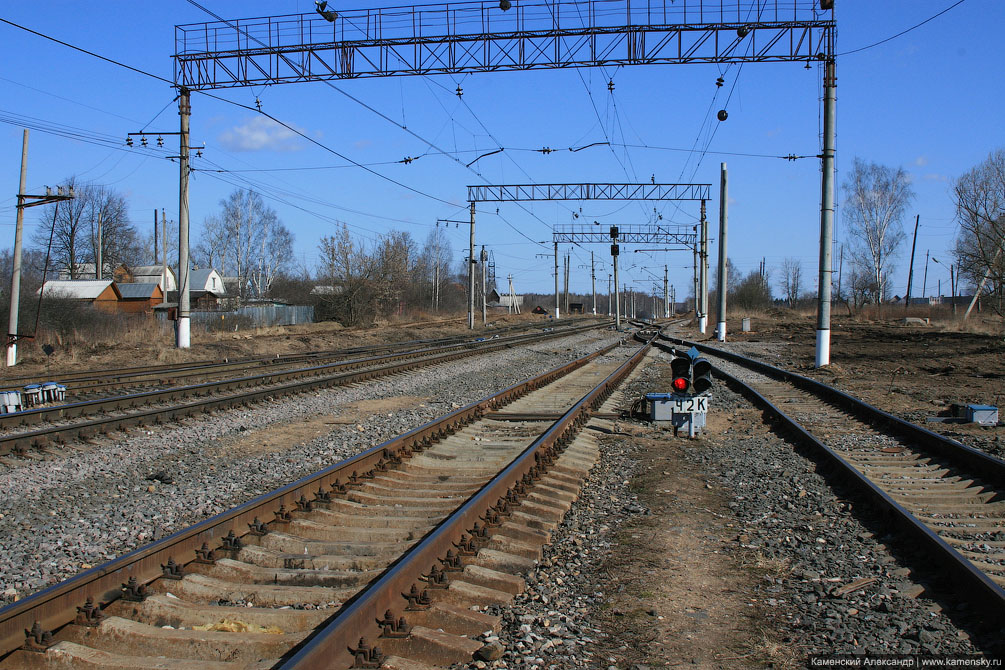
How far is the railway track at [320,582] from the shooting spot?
363 cm

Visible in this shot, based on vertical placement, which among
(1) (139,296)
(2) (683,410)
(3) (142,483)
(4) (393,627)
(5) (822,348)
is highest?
(1) (139,296)

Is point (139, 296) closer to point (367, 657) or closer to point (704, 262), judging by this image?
point (704, 262)

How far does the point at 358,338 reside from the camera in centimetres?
3731

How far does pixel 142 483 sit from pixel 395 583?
447 centimetres

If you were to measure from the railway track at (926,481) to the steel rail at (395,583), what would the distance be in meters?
3.03

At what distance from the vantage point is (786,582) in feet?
15.8

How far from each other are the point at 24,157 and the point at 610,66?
701 inches

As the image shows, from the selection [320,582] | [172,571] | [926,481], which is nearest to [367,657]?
[320,582]

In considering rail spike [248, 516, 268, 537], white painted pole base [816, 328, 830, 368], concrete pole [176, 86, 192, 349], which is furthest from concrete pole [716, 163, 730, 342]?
rail spike [248, 516, 268, 537]

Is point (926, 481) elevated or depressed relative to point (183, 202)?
depressed

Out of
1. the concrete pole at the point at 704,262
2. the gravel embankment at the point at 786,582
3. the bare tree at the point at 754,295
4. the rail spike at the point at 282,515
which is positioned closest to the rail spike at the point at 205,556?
the rail spike at the point at 282,515

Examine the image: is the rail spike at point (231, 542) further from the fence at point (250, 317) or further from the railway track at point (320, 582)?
the fence at point (250, 317)

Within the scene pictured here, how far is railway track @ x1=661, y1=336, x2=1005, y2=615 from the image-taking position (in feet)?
16.0

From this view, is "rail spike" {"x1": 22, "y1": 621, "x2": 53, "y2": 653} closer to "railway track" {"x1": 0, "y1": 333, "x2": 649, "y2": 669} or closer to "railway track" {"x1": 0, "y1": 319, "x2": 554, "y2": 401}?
"railway track" {"x1": 0, "y1": 333, "x2": 649, "y2": 669}
